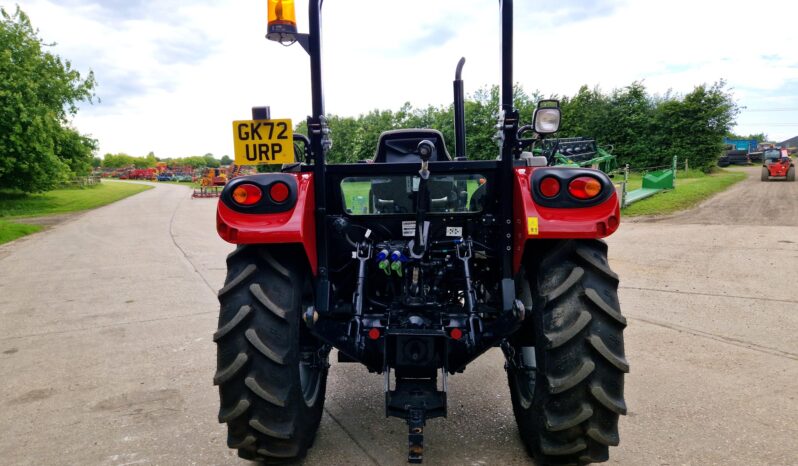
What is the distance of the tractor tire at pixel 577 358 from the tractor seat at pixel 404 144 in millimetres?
1536

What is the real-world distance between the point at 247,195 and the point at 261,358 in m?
0.85

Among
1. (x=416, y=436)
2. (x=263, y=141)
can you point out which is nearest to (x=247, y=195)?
(x=263, y=141)

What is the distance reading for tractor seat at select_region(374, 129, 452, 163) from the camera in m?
4.01

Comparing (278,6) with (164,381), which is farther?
(164,381)

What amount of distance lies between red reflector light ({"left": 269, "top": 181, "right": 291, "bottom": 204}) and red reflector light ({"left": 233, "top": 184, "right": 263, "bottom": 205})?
0.06 metres

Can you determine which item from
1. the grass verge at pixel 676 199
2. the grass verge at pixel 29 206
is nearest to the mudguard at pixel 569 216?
the grass verge at pixel 676 199

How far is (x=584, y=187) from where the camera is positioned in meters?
2.72

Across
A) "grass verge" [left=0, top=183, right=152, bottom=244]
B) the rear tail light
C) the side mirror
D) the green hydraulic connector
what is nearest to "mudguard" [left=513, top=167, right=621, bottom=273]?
the side mirror

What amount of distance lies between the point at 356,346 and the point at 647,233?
10983 mm

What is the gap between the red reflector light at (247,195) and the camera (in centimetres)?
280

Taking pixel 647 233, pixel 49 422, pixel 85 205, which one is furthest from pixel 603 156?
pixel 85 205

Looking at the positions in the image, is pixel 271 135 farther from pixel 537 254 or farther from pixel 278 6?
pixel 537 254

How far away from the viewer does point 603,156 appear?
21656 mm

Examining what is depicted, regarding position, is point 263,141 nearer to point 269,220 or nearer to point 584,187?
point 269,220
